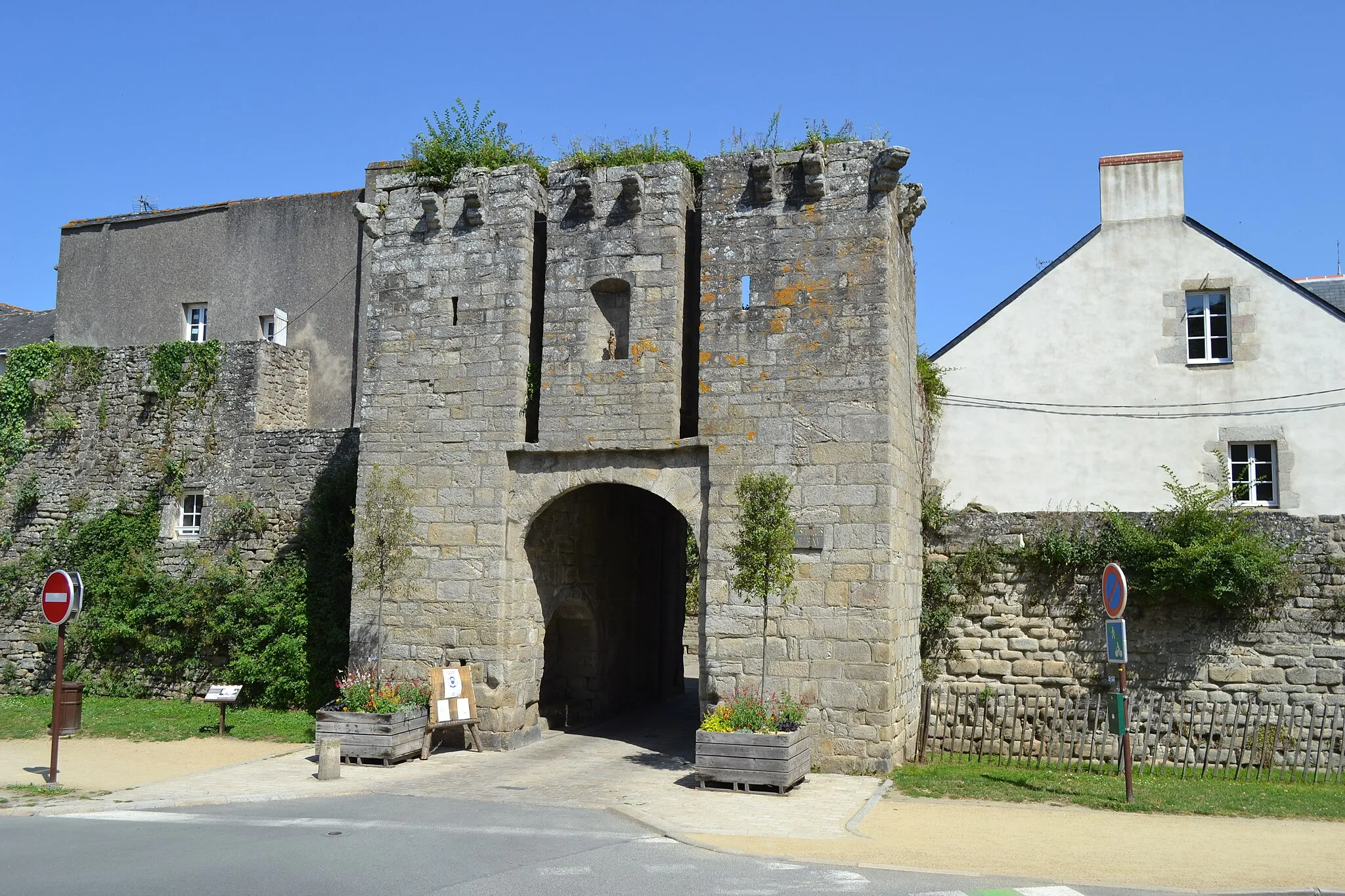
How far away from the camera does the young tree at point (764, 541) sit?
1053 centimetres

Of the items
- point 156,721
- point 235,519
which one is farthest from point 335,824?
point 235,519

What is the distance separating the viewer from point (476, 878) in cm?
655

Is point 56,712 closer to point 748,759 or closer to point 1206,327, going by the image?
point 748,759

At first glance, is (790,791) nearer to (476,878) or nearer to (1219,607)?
(476,878)

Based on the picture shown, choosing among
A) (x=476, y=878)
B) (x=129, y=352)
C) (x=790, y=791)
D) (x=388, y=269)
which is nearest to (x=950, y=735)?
(x=790, y=791)

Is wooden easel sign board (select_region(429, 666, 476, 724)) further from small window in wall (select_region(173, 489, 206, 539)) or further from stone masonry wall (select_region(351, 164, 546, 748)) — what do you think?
small window in wall (select_region(173, 489, 206, 539))

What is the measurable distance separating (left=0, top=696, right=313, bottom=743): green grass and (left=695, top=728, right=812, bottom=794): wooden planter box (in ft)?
17.6

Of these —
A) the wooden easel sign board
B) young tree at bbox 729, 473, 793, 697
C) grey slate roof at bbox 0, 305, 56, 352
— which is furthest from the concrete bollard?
grey slate roof at bbox 0, 305, 56, 352

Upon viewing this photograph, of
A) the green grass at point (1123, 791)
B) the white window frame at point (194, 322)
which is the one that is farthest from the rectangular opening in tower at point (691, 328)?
the white window frame at point (194, 322)

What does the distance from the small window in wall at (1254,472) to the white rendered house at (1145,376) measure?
0.9 inches

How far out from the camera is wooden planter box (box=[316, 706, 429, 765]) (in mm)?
10938

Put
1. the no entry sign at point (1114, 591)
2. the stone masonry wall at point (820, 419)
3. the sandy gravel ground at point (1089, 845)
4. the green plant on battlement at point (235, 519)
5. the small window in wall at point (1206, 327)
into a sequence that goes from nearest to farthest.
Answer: the sandy gravel ground at point (1089, 845) < the no entry sign at point (1114, 591) < the stone masonry wall at point (820, 419) < the green plant on battlement at point (235, 519) < the small window in wall at point (1206, 327)

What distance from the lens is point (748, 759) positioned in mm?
9742

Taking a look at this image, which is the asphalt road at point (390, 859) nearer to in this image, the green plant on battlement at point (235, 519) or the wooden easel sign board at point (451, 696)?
the wooden easel sign board at point (451, 696)
